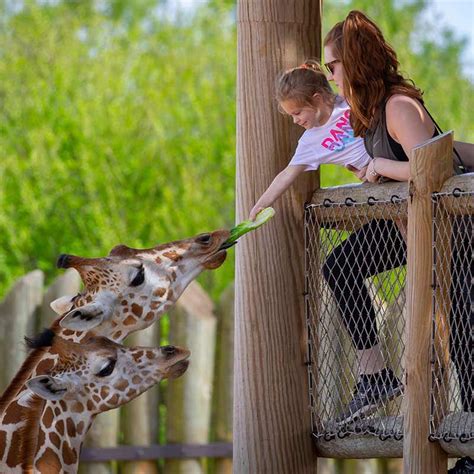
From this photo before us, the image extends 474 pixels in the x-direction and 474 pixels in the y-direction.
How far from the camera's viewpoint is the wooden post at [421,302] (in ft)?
14.3

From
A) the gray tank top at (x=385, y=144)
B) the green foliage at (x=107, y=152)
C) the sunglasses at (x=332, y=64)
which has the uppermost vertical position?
the green foliage at (x=107, y=152)

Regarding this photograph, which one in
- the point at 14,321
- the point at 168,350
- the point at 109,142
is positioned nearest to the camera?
the point at 168,350

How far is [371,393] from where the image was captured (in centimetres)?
473

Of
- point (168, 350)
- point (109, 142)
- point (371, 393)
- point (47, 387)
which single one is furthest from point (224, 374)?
point (109, 142)

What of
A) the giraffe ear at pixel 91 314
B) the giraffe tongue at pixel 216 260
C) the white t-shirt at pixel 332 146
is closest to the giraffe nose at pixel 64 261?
the giraffe ear at pixel 91 314

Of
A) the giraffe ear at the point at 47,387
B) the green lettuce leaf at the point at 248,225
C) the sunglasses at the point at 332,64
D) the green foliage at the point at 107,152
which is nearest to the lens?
the giraffe ear at the point at 47,387

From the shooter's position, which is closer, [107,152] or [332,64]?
[332,64]

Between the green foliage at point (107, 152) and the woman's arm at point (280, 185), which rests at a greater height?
the green foliage at point (107, 152)

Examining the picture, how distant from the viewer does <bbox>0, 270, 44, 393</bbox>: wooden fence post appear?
7629 mm

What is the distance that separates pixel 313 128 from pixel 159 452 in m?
3.43

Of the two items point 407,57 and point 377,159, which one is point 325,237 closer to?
point 377,159

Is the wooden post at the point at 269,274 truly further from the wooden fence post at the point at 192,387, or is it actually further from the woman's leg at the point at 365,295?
the wooden fence post at the point at 192,387

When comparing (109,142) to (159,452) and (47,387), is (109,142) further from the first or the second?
(47,387)

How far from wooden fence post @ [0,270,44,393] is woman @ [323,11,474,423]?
128 inches
